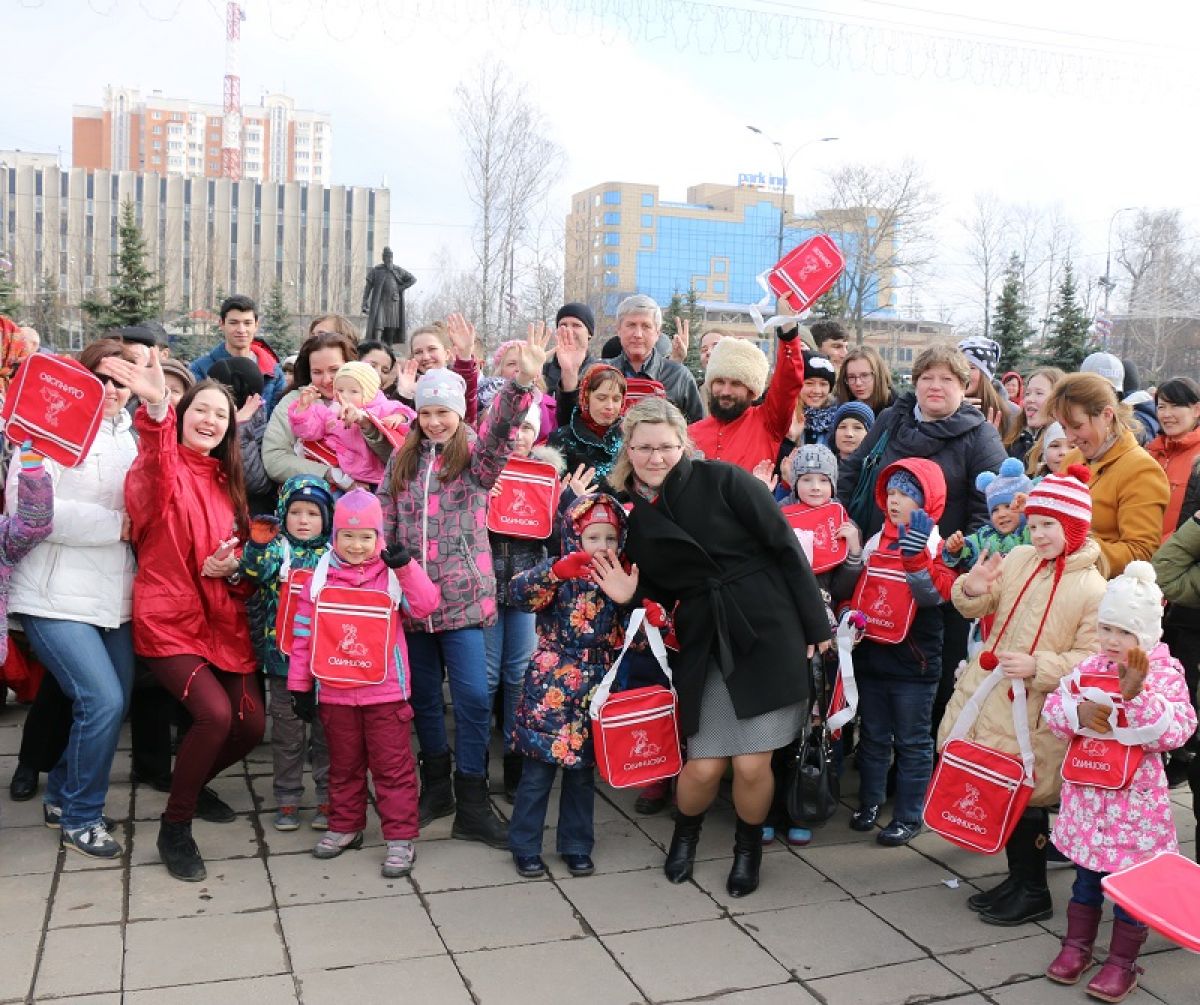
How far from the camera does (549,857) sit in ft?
15.7

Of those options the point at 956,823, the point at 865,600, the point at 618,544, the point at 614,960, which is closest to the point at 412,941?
the point at 614,960

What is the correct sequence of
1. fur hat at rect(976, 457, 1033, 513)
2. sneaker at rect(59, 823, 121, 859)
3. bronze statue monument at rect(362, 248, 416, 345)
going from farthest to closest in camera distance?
bronze statue monument at rect(362, 248, 416, 345)
fur hat at rect(976, 457, 1033, 513)
sneaker at rect(59, 823, 121, 859)

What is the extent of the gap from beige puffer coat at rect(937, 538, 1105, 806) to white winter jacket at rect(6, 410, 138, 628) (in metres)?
3.68

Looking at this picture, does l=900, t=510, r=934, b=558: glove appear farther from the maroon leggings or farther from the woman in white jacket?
the woman in white jacket

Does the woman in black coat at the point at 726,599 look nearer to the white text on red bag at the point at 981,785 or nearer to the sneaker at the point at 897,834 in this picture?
the white text on red bag at the point at 981,785

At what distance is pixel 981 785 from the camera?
4.21m

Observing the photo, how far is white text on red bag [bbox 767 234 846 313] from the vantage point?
19.3ft

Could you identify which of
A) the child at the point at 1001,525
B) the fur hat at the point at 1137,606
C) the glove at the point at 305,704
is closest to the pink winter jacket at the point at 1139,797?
the fur hat at the point at 1137,606

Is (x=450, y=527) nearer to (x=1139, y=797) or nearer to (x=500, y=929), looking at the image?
(x=500, y=929)

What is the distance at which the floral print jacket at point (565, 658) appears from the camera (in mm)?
4504

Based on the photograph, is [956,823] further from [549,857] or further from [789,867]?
[549,857]

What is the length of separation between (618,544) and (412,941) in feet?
5.77

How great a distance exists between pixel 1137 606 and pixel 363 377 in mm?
3761

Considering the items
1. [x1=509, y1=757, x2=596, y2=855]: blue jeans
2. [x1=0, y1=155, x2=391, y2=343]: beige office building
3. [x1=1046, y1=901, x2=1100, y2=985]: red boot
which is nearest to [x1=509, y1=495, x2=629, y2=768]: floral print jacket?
[x1=509, y1=757, x2=596, y2=855]: blue jeans
